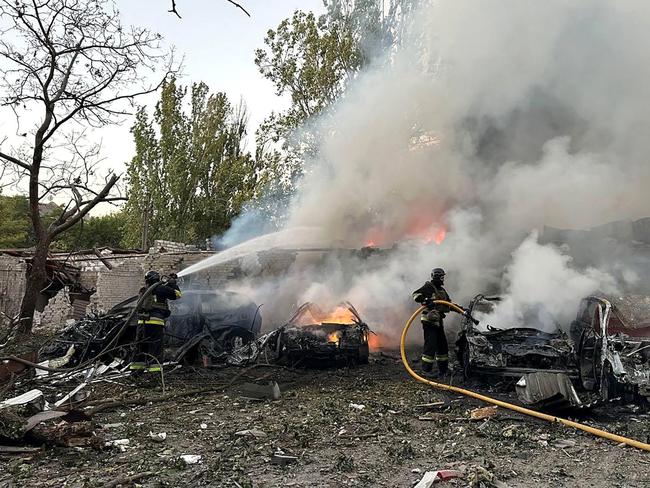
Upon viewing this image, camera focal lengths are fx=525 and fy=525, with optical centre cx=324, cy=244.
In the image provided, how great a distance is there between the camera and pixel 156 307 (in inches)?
325

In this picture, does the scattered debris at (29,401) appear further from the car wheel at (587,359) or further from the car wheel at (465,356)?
the car wheel at (587,359)

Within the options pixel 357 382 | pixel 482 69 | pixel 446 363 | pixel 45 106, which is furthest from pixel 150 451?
pixel 482 69

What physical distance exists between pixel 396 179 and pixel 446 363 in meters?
9.06

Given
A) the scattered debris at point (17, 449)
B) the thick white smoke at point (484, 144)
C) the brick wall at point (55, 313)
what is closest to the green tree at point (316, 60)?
the thick white smoke at point (484, 144)

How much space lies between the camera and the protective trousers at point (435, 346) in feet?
27.2

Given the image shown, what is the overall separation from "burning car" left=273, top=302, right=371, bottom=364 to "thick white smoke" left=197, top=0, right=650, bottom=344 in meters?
4.36

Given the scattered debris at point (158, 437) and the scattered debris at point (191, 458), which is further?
the scattered debris at point (158, 437)

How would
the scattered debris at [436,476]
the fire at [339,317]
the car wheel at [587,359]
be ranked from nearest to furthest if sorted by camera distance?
the scattered debris at [436,476] → the car wheel at [587,359] → the fire at [339,317]

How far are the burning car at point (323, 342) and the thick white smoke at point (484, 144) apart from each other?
436cm

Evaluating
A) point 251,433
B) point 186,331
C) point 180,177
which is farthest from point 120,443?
point 180,177

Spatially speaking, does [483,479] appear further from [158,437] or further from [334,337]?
[334,337]

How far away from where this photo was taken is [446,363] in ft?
27.2

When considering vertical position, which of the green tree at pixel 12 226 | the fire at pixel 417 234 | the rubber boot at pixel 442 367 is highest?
the green tree at pixel 12 226

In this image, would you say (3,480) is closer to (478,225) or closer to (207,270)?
(207,270)
